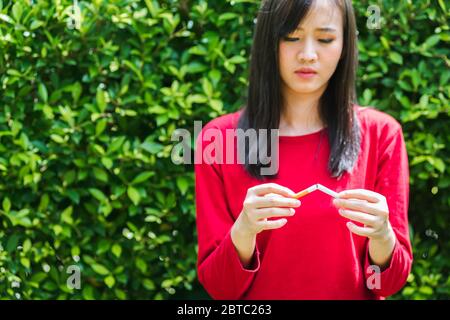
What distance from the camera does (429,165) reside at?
3.33 meters

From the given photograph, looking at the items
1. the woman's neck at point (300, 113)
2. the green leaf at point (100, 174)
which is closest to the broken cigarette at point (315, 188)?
the woman's neck at point (300, 113)

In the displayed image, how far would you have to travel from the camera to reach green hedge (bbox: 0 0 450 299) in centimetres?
327

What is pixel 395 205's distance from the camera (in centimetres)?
227

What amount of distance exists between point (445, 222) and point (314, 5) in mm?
1585

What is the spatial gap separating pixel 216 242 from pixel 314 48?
24.4 inches

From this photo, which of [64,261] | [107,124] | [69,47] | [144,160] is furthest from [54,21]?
[64,261]

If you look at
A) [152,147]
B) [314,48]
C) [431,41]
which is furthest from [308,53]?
[431,41]

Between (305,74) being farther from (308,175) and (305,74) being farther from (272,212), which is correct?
(272,212)

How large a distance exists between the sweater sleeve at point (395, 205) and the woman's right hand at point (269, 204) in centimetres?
36

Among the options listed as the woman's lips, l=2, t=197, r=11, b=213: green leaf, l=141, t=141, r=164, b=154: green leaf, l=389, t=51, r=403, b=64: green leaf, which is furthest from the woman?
l=2, t=197, r=11, b=213: green leaf

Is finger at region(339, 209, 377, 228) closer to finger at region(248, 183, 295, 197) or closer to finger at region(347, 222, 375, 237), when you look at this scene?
finger at region(347, 222, 375, 237)

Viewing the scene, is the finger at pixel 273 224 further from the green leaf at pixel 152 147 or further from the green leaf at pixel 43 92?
the green leaf at pixel 43 92

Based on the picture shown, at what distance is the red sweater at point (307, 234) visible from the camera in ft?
7.34

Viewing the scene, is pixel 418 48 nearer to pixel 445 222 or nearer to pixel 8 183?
pixel 445 222
